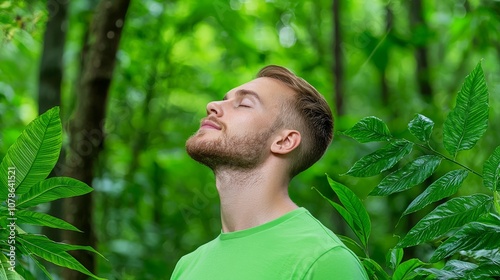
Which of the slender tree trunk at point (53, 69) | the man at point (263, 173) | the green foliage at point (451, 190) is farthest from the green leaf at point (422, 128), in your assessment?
the slender tree trunk at point (53, 69)

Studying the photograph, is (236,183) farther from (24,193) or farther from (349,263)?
(24,193)

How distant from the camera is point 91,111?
232 cm

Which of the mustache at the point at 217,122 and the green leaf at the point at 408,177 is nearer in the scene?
the green leaf at the point at 408,177

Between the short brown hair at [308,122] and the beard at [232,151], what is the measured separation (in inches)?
3.4

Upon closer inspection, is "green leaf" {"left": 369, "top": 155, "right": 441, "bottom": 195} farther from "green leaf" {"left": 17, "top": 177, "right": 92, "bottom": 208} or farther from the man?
"green leaf" {"left": 17, "top": 177, "right": 92, "bottom": 208}

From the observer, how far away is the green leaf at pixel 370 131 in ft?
3.63

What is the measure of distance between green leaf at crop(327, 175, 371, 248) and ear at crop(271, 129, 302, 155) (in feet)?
0.87

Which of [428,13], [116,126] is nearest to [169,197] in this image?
[116,126]

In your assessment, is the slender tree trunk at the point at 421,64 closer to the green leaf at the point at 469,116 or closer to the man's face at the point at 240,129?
the man's face at the point at 240,129

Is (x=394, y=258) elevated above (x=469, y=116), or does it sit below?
below

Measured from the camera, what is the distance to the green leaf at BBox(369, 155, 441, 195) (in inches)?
42.3

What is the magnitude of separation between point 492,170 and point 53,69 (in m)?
1.77

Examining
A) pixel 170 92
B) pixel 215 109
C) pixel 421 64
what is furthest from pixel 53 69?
pixel 421 64

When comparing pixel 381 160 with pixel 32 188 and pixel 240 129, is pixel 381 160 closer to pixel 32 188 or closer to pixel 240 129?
pixel 240 129
